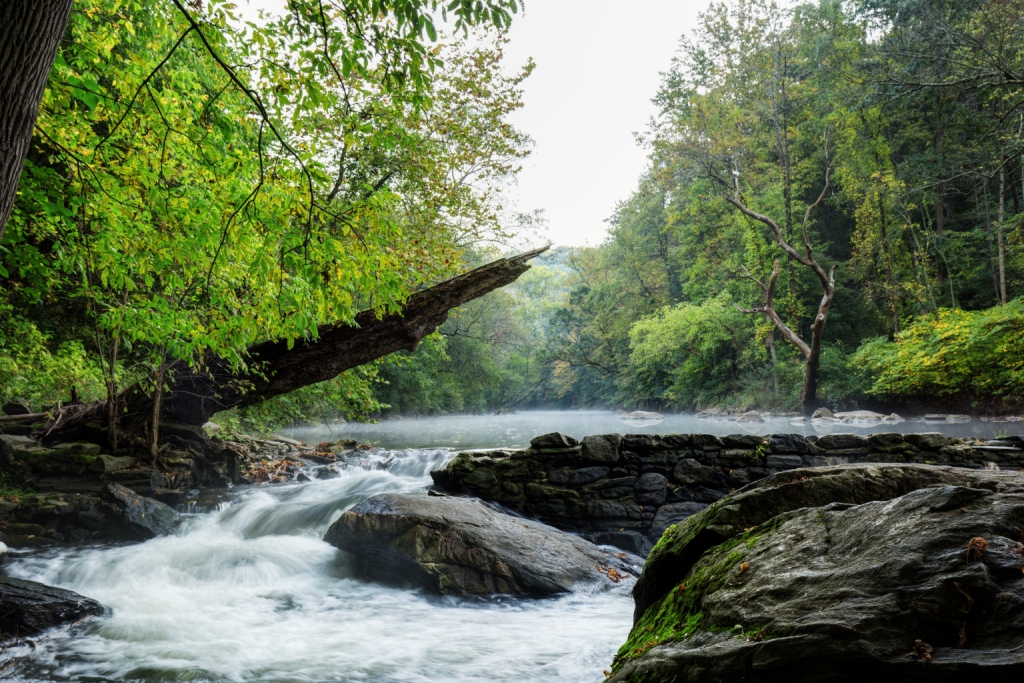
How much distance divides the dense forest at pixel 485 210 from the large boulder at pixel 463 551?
2.52 meters

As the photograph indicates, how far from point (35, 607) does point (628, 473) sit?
21.0ft

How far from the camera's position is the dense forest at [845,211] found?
17375mm

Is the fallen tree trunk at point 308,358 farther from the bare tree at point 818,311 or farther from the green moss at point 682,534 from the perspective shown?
the bare tree at point 818,311

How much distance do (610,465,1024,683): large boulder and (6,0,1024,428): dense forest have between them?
8.57 feet

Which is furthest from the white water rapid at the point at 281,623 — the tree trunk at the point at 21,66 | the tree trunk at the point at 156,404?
the tree trunk at the point at 21,66

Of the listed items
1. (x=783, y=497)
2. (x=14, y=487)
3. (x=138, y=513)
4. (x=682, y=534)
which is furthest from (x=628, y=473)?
(x=14, y=487)

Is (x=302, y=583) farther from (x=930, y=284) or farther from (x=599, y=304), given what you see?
(x=599, y=304)

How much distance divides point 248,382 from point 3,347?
2.99m

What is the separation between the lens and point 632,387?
40000 millimetres

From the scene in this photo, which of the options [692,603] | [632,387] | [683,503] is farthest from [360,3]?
[632,387]

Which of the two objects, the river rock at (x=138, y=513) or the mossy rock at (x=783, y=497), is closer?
the mossy rock at (x=783, y=497)

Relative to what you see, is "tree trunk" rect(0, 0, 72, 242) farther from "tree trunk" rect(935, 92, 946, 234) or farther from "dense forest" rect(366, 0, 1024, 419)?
"tree trunk" rect(935, 92, 946, 234)

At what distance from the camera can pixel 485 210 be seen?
14.6 metres

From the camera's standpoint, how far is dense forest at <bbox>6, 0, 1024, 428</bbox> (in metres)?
4.39
